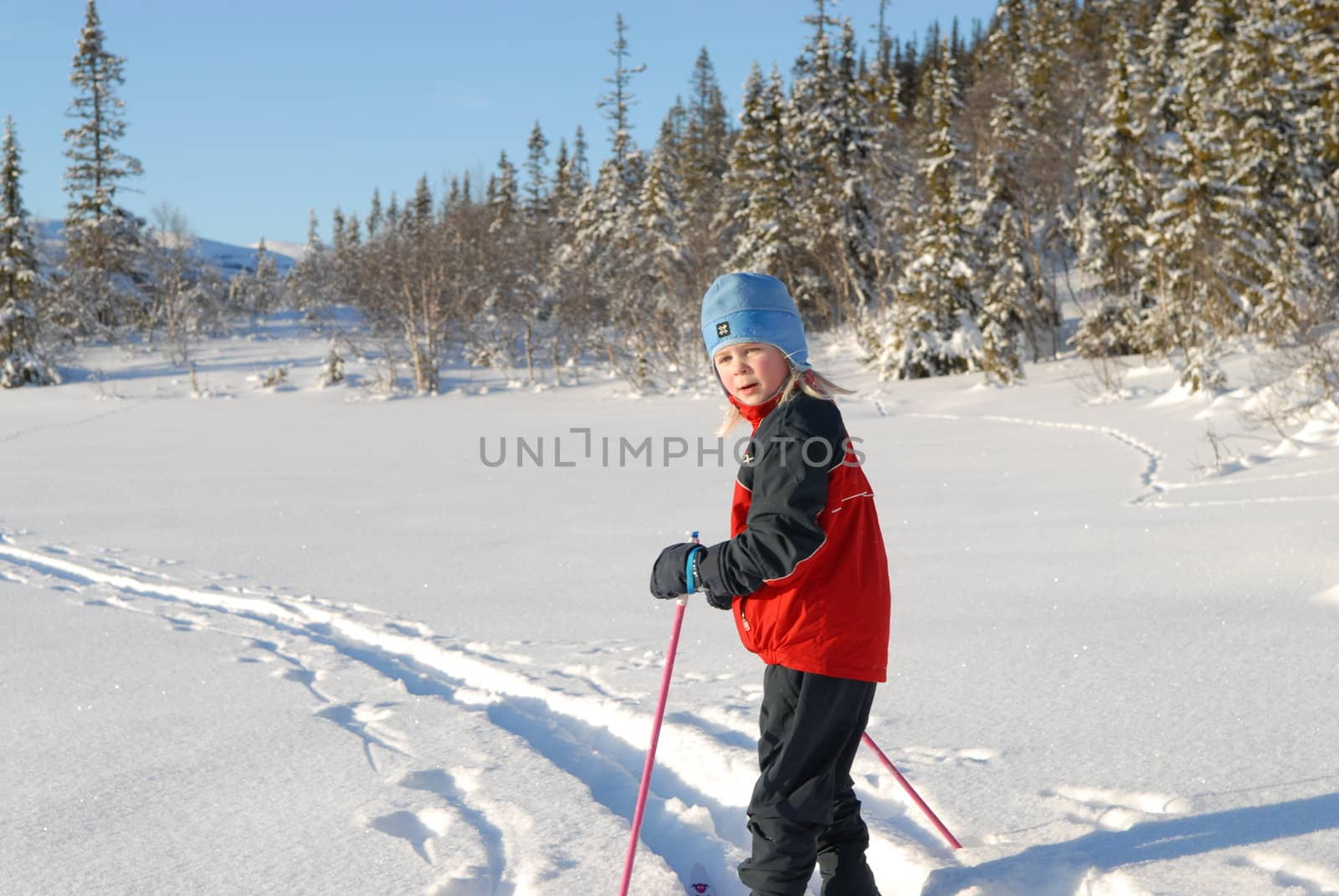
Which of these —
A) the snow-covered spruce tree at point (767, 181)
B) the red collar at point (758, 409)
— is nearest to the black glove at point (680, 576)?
the red collar at point (758, 409)

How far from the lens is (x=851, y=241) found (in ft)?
111

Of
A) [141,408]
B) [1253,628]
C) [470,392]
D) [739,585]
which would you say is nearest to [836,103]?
[470,392]

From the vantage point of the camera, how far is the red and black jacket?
1994 millimetres

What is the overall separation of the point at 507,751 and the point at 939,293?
23248mm

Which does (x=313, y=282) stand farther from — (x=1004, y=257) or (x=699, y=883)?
(x=699, y=883)

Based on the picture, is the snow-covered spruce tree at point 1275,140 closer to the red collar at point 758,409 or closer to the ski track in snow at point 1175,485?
the ski track in snow at point 1175,485

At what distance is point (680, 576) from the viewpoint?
2.18 meters

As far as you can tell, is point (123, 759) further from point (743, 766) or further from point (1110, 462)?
point (1110, 462)

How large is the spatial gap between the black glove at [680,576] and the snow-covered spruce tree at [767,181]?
1168 inches

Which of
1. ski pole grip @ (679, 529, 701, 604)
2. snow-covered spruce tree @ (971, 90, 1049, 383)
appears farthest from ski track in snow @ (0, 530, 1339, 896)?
snow-covered spruce tree @ (971, 90, 1049, 383)

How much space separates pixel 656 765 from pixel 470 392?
25.8m

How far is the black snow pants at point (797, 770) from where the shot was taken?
6.89 feet

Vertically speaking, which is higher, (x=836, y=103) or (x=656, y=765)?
(x=836, y=103)

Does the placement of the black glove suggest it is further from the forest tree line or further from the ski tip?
the forest tree line
